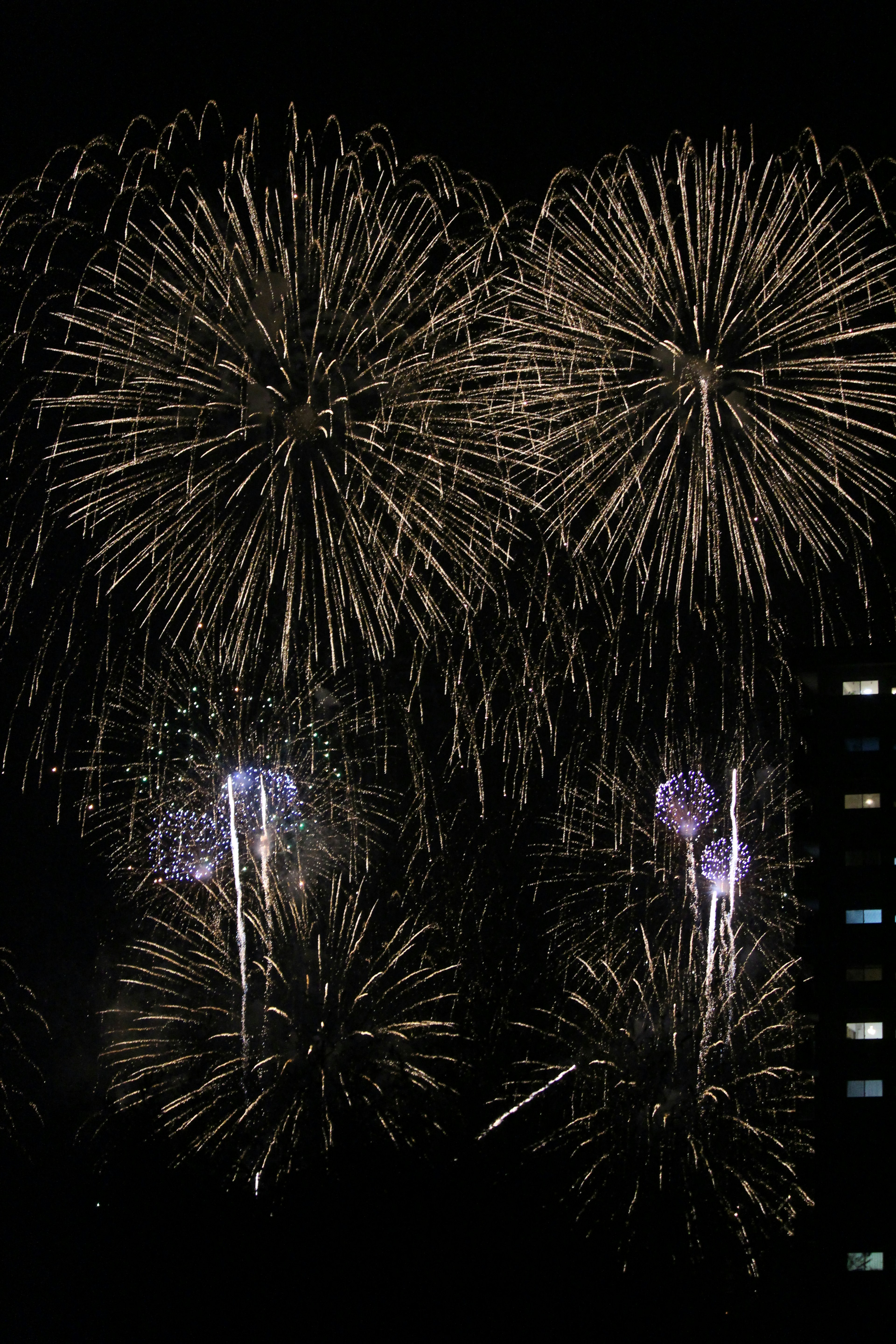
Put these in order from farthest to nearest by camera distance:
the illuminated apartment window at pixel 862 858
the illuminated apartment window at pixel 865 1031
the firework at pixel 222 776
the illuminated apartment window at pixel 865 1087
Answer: the illuminated apartment window at pixel 865 1087 < the illuminated apartment window at pixel 865 1031 < the illuminated apartment window at pixel 862 858 < the firework at pixel 222 776

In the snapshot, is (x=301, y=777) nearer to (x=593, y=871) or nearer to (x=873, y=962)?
(x=593, y=871)

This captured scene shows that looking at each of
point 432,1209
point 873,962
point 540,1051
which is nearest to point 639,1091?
point 540,1051

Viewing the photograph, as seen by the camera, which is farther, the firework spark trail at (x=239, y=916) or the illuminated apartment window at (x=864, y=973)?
the illuminated apartment window at (x=864, y=973)

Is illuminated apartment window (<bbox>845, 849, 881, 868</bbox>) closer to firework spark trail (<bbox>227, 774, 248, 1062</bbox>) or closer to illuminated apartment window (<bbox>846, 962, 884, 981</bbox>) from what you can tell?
illuminated apartment window (<bbox>846, 962, 884, 981</bbox>)

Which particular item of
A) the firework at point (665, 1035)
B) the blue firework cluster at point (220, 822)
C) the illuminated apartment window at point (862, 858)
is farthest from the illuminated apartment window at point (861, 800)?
the blue firework cluster at point (220, 822)

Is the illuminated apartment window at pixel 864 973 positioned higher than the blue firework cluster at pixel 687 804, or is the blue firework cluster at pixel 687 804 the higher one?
the blue firework cluster at pixel 687 804

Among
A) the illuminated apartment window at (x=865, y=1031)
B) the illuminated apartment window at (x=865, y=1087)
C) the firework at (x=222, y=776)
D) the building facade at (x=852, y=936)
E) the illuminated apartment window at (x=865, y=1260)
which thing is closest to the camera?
the firework at (x=222, y=776)

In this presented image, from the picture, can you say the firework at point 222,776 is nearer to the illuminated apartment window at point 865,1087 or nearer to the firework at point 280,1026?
the firework at point 280,1026

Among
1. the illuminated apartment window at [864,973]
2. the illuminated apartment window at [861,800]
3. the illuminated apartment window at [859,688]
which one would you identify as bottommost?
the illuminated apartment window at [864,973]
